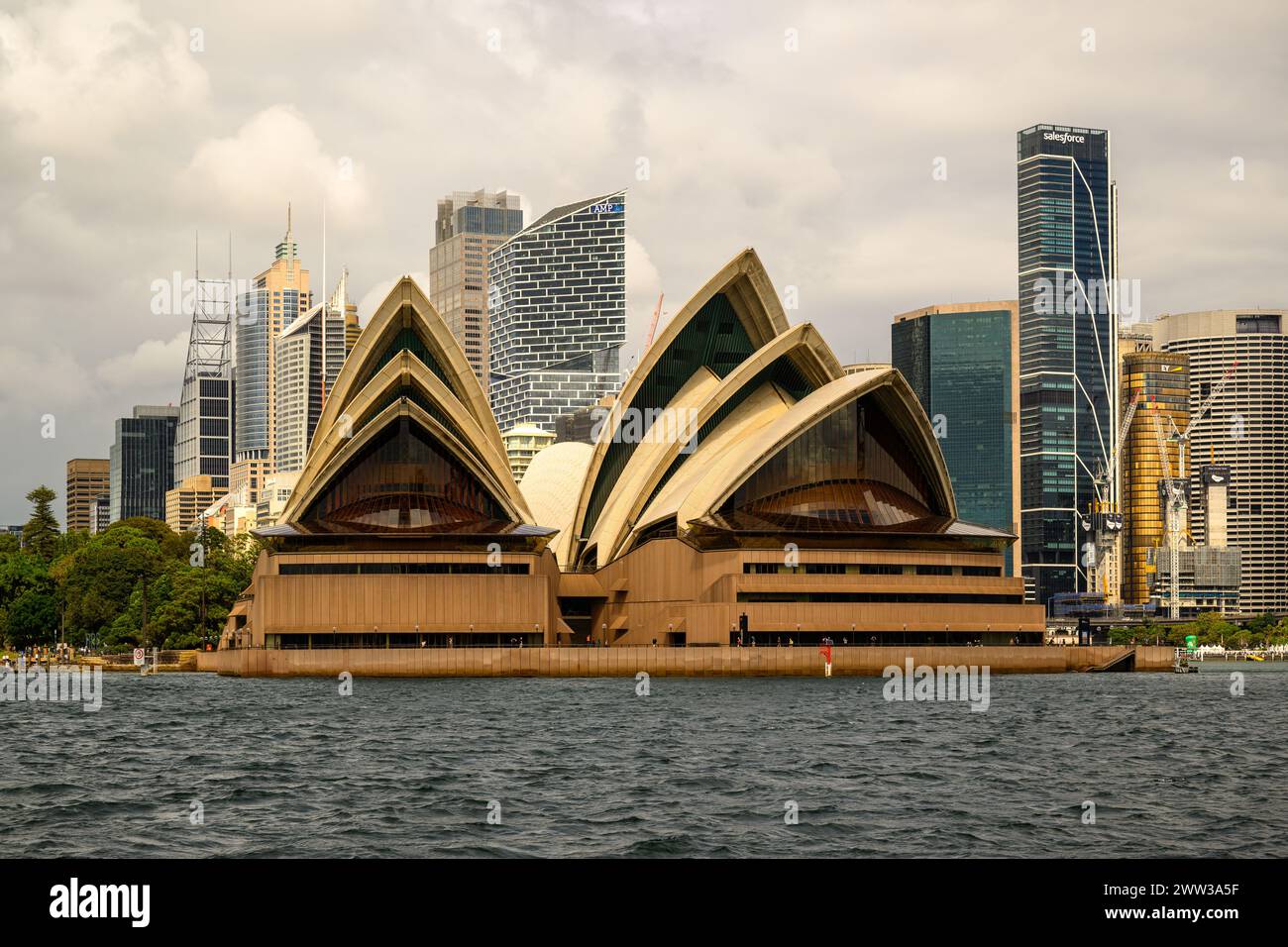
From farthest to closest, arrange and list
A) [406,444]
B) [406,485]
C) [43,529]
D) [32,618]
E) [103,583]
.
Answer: [43,529], [103,583], [32,618], [406,444], [406,485]

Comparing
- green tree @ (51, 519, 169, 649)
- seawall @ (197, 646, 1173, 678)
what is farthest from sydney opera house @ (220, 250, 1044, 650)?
green tree @ (51, 519, 169, 649)

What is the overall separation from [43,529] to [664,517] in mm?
109573

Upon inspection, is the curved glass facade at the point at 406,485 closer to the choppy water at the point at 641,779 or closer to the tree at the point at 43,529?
the choppy water at the point at 641,779

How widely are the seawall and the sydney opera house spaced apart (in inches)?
93.1

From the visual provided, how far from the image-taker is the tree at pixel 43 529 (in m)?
188

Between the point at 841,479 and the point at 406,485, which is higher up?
the point at 841,479

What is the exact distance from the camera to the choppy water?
87.1 feet

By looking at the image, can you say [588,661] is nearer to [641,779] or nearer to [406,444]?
[406,444]
